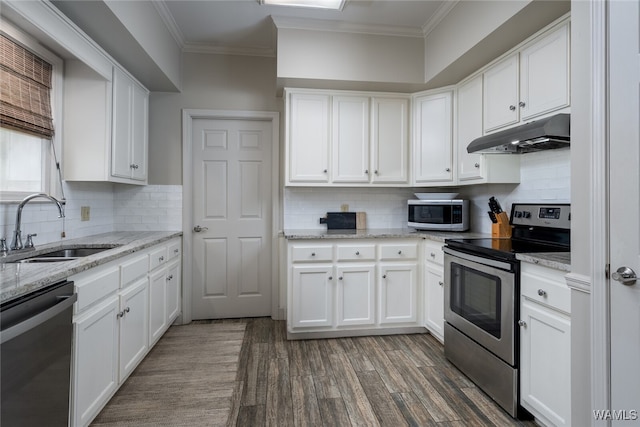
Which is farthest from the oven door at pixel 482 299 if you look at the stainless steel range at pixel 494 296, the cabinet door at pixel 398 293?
the cabinet door at pixel 398 293

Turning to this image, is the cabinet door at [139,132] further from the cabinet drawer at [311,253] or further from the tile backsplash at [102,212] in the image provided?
the cabinet drawer at [311,253]

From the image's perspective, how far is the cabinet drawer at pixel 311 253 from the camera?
2781 mm

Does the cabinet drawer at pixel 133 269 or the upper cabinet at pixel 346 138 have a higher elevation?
the upper cabinet at pixel 346 138

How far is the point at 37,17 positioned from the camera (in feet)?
5.56

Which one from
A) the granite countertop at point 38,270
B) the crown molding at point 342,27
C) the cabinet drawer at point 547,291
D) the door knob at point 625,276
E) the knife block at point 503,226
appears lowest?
the cabinet drawer at point 547,291

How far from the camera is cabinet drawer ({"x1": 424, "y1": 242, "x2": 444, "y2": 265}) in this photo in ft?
8.59

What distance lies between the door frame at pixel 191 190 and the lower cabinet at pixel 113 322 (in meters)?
0.55

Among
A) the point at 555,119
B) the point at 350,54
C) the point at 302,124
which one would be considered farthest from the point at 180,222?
the point at 555,119

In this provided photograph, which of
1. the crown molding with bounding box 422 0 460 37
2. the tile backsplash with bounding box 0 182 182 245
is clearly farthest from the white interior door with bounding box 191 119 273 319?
the crown molding with bounding box 422 0 460 37

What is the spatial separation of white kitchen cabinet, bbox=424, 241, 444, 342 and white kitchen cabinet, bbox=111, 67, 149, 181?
2.61 metres

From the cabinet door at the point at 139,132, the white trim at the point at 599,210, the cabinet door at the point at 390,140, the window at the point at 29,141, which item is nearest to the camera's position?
the white trim at the point at 599,210

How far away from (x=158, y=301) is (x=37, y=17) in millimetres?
1946

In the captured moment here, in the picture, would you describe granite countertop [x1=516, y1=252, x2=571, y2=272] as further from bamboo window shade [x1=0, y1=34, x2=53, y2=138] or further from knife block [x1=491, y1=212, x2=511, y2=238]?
bamboo window shade [x1=0, y1=34, x2=53, y2=138]

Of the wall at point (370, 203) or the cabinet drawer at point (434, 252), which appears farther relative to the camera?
the wall at point (370, 203)
